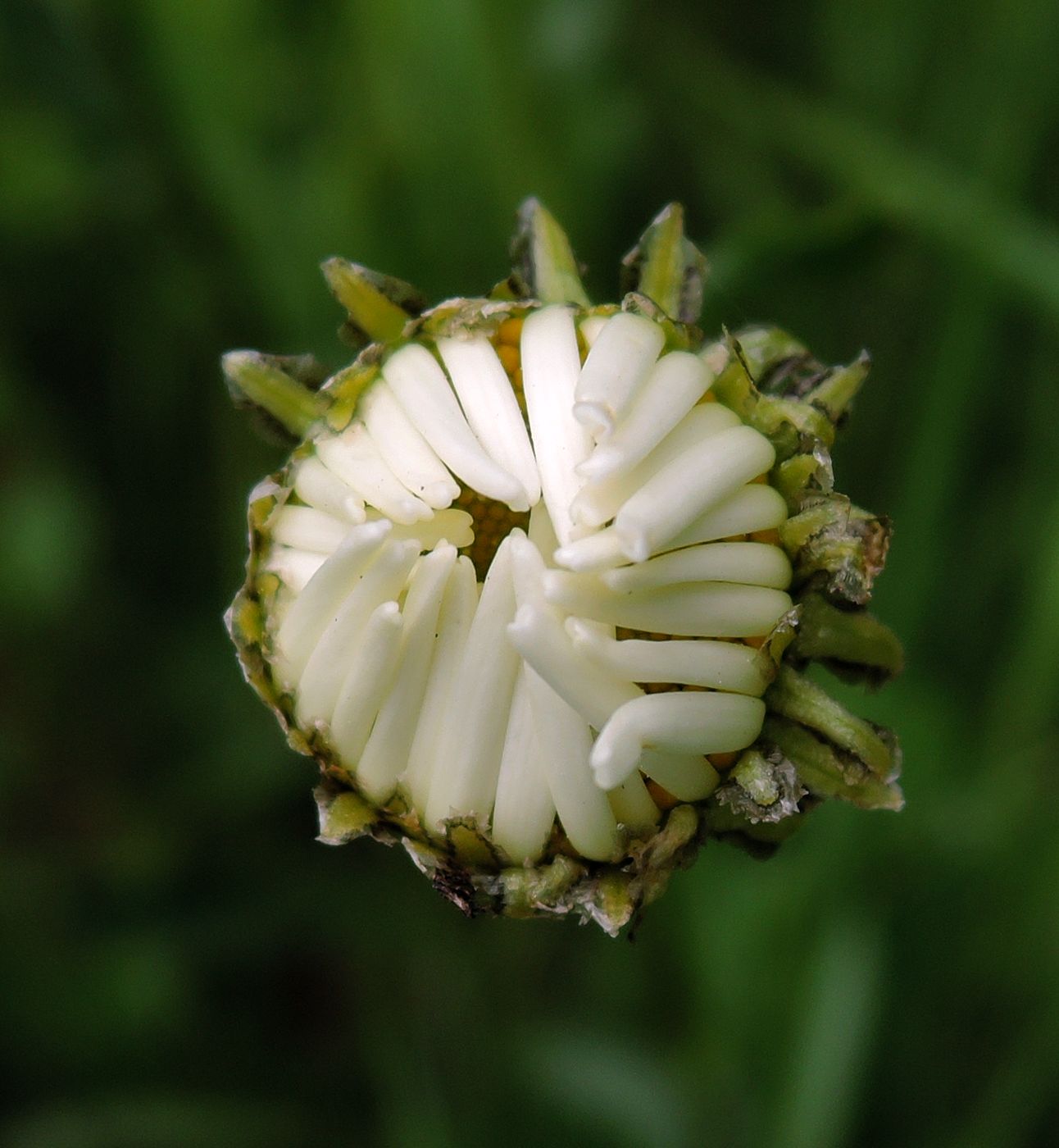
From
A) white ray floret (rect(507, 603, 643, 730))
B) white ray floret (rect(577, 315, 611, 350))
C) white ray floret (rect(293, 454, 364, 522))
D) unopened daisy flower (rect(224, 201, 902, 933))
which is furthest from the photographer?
white ray floret (rect(577, 315, 611, 350))

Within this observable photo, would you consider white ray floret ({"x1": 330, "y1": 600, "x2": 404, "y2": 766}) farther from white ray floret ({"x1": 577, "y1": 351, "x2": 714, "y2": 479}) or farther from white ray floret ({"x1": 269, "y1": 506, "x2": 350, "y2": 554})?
white ray floret ({"x1": 577, "y1": 351, "x2": 714, "y2": 479})

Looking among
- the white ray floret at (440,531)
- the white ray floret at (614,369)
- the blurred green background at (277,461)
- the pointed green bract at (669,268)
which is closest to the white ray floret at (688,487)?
the white ray floret at (614,369)

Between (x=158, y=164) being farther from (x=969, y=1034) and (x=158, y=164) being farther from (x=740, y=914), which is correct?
(x=969, y=1034)

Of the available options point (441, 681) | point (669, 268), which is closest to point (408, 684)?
point (441, 681)

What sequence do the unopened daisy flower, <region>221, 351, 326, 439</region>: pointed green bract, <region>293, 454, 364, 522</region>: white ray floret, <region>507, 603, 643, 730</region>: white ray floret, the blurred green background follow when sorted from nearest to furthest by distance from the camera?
<region>507, 603, 643, 730</region>: white ray floret → the unopened daisy flower → <region>293, 454, 364, 522</region>: white ray floret → <region>221, 351, 326, 439</region>: pointed green bract → the blurred green background

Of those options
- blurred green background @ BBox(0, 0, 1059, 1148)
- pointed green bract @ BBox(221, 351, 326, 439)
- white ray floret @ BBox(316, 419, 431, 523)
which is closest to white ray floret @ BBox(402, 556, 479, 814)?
white ray floret @ BBox(316, 419, 431, 523)

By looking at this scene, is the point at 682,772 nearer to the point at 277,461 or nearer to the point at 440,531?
the point at 440,531
